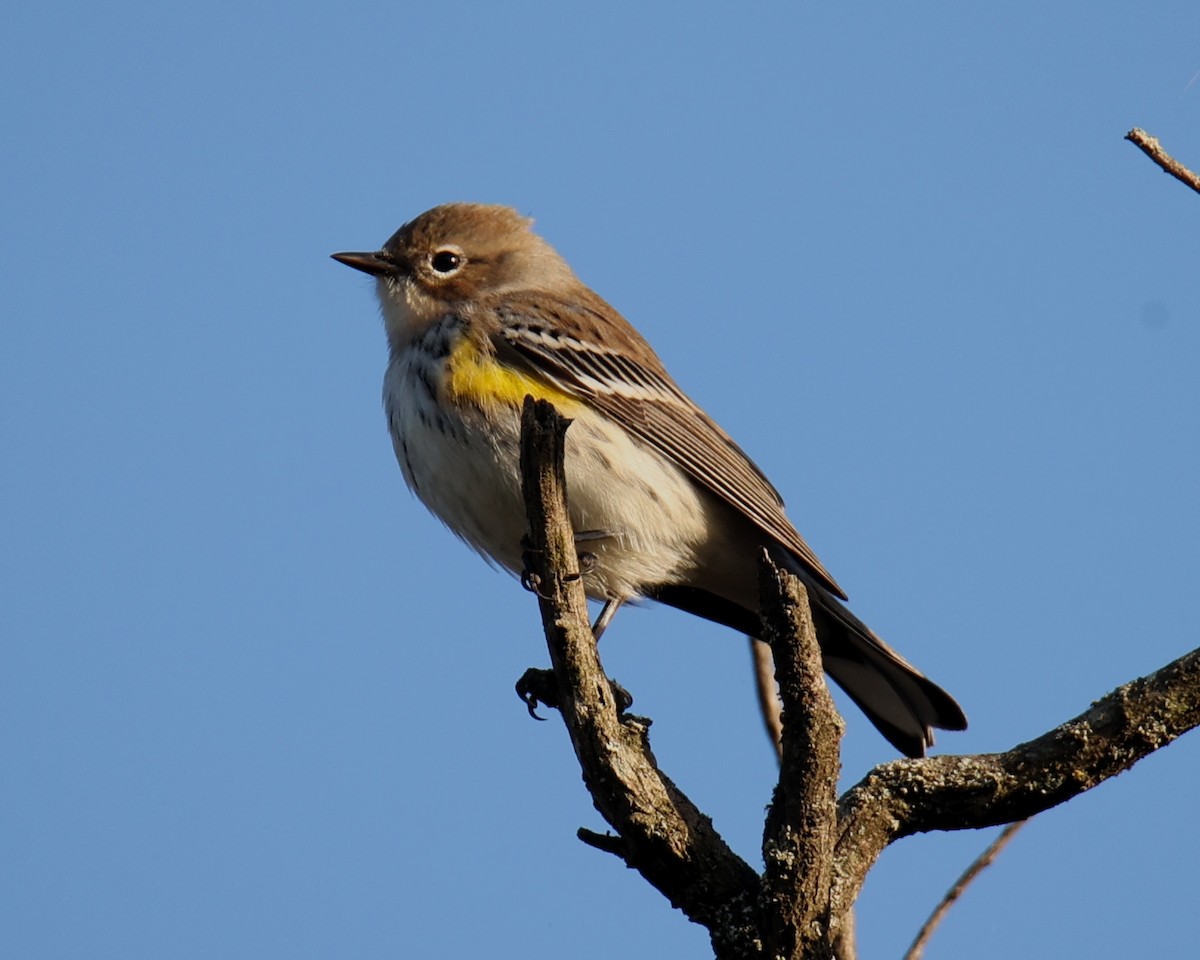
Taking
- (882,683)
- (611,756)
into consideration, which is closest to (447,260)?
(882,683)

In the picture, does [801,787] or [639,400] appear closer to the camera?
[801,787]

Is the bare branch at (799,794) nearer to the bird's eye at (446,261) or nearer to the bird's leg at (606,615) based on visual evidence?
the bird's leg at (606,615)

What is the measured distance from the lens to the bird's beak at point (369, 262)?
841 cm

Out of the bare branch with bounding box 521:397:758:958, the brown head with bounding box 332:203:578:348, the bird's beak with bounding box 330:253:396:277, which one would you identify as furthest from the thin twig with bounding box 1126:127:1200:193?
the bird's beak with bounding box 330:253:396:277

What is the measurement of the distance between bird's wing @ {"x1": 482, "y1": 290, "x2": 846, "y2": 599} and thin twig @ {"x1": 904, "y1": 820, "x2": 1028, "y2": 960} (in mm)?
1876

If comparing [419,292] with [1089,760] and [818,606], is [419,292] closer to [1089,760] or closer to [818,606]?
[818,606]

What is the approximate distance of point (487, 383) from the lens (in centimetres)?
682

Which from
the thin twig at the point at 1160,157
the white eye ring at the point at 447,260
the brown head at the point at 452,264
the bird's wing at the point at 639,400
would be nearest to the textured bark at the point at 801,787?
the thin twig at the point at 1160,157

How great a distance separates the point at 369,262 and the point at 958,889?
16.3 feet

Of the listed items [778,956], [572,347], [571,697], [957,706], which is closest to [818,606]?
[957,706]

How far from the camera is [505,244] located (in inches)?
351

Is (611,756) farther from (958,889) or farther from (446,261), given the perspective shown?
(446,261)

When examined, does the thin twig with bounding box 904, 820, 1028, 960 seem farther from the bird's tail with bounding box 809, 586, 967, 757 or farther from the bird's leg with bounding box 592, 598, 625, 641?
the bird's leg with bounding box 592, 598, 625, 641

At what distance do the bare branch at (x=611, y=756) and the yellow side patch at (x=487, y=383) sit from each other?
5.38 feet
